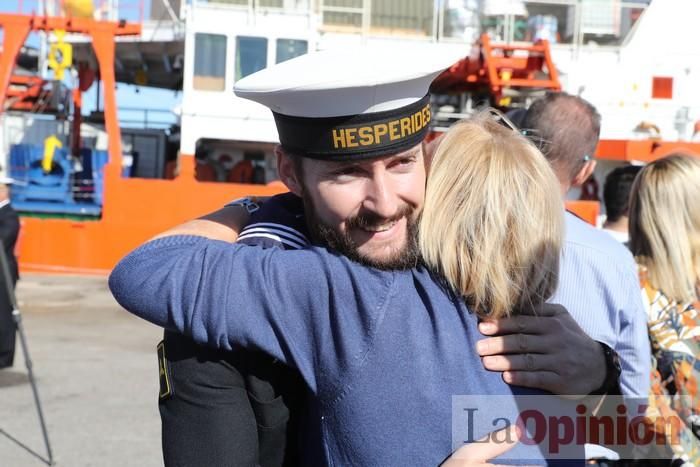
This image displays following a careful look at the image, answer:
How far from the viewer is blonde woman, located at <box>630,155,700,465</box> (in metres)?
2.72

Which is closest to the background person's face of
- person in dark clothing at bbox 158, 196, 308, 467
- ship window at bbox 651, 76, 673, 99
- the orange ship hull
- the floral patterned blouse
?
person in dark clothing at bbox 158, 196, 308, 467

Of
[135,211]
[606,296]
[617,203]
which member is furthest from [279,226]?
[135,211]

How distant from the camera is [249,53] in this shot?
50.9 ft

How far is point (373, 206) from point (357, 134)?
0.42ft

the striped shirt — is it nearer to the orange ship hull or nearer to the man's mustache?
the man's mustache

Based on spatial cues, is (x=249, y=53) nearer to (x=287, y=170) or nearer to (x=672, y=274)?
(x=672, y=274)

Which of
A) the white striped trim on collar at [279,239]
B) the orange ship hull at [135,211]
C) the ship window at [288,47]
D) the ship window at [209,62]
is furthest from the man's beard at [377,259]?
the ship window at [209,62]

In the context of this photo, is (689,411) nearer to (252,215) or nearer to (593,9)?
(252,215)

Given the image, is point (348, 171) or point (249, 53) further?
point (249, 53)

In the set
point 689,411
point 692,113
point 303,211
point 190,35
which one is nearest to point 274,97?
point 303,211

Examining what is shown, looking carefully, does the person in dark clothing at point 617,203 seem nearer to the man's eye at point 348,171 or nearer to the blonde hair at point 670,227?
the blonde hair at point 670,227

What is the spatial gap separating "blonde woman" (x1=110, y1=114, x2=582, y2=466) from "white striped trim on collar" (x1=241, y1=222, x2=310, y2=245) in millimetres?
112

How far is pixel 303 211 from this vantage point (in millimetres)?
1781

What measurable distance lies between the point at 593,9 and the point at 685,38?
6.19 ft
